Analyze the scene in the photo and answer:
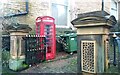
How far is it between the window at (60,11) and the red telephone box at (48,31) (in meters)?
1.99

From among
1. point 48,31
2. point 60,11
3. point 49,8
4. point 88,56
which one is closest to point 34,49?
point 48,31

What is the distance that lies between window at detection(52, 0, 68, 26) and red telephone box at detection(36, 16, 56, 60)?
1.99 meters

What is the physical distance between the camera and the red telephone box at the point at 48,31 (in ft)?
19.2

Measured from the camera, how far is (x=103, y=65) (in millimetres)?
3086

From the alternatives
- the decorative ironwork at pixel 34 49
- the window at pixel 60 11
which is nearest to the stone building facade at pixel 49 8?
the window at pixel 60 11

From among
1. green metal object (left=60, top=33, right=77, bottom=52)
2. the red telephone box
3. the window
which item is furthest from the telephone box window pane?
the red telephone box

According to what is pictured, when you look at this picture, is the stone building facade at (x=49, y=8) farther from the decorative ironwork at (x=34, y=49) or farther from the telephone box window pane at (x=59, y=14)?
the decorative ironwork at (x=34, y=49)

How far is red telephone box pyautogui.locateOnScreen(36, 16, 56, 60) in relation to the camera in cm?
585

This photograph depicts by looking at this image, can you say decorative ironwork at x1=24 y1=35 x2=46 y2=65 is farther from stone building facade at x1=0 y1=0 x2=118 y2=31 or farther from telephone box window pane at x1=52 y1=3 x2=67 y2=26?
telephone box window pane at x1=52 y1=3 x2=67 y2=26

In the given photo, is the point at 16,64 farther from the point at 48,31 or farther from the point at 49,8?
the point at 49,8

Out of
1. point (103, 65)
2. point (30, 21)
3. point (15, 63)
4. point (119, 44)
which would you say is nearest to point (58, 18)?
point (30, 21)

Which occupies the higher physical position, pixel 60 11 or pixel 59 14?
pixel 60 11

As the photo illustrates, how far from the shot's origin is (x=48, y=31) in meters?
6.02

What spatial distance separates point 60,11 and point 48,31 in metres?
2.55
